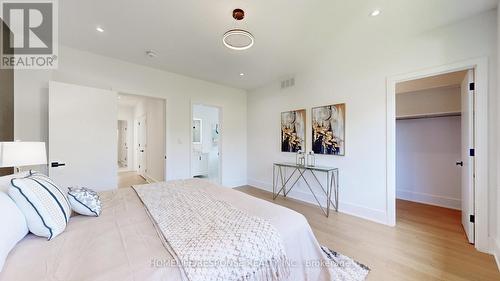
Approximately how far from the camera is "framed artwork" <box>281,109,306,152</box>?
384cm

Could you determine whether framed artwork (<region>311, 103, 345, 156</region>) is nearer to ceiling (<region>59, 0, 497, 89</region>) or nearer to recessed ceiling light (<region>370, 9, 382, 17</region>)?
ceiling (<region>59, 0, 497, 89</region>)

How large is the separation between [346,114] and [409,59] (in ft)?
3.42

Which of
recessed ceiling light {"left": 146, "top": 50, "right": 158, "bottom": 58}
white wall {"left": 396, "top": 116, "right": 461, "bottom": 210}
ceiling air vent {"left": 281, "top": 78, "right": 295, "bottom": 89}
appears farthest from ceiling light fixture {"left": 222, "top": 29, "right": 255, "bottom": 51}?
white wall {"left": 396, "top": 116, "right": 461, "bottom": 210}

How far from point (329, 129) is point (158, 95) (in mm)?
3291

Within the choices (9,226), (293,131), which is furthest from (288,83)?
(9,226)

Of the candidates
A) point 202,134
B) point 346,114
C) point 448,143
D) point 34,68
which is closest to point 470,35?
point 346,114

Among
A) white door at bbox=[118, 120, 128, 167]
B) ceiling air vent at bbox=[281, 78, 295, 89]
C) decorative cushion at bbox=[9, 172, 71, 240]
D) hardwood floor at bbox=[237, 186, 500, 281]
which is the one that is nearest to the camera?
decorative cushion at bbox=[9, 172, 71, 240]

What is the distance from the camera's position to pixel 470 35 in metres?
2.14

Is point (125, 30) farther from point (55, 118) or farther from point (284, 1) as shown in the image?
point (284, 1)

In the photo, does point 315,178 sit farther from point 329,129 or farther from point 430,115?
point 430,115

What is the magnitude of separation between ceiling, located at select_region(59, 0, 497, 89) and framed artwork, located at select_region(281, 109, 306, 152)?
1155mm

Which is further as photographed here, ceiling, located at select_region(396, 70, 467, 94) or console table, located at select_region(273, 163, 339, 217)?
console table, located at select_region(273, 163, 339, 217)

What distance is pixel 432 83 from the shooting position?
10.0ft

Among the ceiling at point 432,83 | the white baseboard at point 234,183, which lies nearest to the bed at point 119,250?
the ceiling at point 432,83
